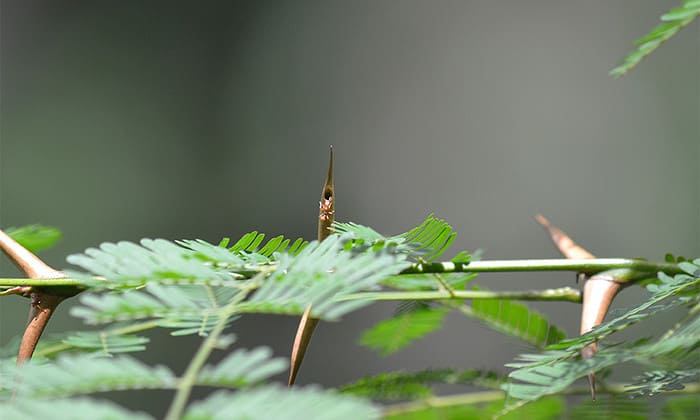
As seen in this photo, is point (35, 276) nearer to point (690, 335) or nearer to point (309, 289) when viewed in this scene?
point (309, 289)

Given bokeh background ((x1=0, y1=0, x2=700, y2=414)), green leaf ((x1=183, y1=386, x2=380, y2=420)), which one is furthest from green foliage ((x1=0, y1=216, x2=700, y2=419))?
bokeh background ((x1=0, y1=0, x2=700, y2=414))

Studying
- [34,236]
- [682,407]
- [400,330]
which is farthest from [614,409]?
[34,236]

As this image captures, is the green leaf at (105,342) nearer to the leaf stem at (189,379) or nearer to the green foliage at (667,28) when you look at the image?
the leaf stem at (189,379)

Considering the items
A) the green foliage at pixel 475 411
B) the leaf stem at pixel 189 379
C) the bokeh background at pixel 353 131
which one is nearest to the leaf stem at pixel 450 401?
the green foliage at pixel 475 411

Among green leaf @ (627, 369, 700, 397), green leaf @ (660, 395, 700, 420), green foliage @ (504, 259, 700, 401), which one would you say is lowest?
green leaf @ (660, 395, 700, 420)

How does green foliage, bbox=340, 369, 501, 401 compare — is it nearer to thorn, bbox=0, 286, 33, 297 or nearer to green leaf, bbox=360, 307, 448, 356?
green leaf, bbox=360, 307, 448, 356

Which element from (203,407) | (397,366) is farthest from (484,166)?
(203,407)
